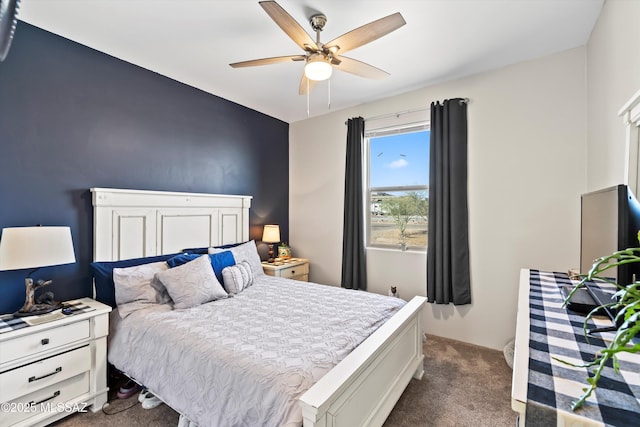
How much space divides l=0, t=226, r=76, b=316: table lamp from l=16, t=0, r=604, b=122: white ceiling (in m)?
1.49

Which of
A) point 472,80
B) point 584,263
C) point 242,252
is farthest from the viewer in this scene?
point 242,252

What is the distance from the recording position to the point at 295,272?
3.82 meters

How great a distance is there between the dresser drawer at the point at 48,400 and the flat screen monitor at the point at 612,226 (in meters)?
3.04

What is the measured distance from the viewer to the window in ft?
10.9

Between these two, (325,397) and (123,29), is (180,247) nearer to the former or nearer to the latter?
(123,29)

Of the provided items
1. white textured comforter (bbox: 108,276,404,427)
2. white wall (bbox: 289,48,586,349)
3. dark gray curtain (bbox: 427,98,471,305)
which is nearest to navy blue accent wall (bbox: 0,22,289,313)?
white textured comforter (bbox: 108,276,404,427)

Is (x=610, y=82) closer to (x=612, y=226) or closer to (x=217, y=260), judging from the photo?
(x=612, y=226)

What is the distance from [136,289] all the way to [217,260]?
671 millimetres

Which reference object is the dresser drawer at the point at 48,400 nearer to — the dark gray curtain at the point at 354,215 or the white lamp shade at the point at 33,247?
the white lamp shade at the point at 33,247

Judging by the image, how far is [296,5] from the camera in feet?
6.39

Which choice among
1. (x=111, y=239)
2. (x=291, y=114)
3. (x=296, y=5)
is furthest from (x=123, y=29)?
(x=291, y=114)

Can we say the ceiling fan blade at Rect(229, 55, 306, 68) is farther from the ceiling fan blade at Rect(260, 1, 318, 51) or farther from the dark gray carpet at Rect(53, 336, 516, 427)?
the dark gray carpet at Rect(53, 336, 516, 427)

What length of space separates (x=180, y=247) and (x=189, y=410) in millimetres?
1718

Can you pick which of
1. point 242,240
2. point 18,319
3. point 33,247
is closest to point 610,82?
point 242,240
